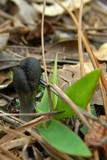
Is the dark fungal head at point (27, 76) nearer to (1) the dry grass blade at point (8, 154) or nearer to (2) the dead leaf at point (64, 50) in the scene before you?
(1) the dry grass blade at point (8, 154)

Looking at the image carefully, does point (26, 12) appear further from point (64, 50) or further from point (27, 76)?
point (27, 76)

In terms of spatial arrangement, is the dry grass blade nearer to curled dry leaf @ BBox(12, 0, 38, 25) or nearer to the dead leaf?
the dead leaf

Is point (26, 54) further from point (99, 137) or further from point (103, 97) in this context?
point (99, 137)

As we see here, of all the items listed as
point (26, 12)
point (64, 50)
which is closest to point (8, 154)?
point (64, 50)

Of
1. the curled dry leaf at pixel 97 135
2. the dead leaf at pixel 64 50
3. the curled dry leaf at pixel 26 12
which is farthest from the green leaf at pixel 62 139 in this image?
the curled dry leaf at pixel 26 12

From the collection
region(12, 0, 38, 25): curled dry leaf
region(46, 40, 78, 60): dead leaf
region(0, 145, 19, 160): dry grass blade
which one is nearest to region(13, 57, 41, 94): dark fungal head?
region(0, 145, 19, 160): dry grass blade
